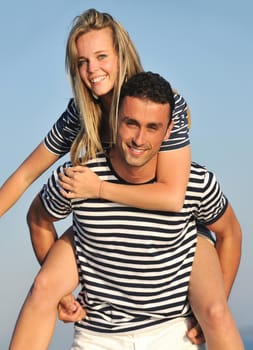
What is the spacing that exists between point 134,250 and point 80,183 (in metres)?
0.65

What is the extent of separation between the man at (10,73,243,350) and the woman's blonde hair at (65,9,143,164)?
0.47ft

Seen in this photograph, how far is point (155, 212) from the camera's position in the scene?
7961 millimetres

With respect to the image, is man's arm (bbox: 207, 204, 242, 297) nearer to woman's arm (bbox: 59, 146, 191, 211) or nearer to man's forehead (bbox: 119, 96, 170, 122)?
woman's arm (bbox: 59, 146, 191, 211)

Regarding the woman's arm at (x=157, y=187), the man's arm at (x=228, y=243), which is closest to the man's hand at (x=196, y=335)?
the man's arm at (x=228, y=243)

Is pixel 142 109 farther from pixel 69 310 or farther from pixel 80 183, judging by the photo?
pixel 69 310

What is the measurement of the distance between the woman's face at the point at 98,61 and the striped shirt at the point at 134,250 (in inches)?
21.2

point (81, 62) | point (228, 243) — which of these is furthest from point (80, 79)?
point (228, 243)

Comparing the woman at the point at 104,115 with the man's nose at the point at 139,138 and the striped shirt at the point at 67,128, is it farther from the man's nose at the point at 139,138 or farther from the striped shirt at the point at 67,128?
the man's nose at the point at 139,138

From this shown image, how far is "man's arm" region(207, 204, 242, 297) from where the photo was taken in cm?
832

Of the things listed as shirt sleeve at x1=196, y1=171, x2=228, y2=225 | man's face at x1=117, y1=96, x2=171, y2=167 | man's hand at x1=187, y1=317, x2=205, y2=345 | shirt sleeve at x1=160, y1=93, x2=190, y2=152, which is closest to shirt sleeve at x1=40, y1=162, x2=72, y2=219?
man's face at x1=117, y1=96, x2=171, y2=167

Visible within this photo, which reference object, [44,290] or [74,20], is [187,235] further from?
[74,20]

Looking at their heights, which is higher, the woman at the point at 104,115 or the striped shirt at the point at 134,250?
the woman at the point at 104,115

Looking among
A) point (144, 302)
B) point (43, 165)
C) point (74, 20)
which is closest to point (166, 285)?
point (144, 302)

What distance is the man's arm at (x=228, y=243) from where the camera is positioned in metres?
8.32
